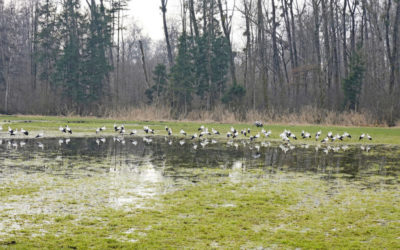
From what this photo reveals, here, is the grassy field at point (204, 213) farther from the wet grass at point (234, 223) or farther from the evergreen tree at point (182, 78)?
the evergreen tree at point (182, 78)

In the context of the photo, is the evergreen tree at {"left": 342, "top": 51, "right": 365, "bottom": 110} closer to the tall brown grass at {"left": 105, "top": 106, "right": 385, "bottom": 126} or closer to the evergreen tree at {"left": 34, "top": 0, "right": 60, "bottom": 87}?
the tall brown grass at {"left": 105, "top": 106, "right": 385, "bottom": 126}

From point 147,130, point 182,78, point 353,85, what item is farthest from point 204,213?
point 182,78

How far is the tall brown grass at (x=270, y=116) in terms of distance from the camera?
24.3m

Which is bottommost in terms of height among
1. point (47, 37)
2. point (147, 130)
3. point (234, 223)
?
point (234, 223)

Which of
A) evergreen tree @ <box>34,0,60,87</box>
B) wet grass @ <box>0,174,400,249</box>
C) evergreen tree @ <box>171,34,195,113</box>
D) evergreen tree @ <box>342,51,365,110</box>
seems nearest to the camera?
wet grass @ <box>0,174,400,249</box>

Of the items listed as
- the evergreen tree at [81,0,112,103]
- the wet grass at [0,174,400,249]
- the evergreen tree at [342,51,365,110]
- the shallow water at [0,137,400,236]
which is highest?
the evergreen tree at [81,0,112,103]

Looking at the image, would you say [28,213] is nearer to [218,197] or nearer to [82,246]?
[82,246]

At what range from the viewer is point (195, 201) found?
5.78 meters

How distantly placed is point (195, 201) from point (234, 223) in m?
1.17

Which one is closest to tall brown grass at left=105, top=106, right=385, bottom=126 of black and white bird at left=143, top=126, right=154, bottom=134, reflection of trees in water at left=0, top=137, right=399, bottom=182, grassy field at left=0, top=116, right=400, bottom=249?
black and white bird at left=143, top=126, right=154, bottom=134

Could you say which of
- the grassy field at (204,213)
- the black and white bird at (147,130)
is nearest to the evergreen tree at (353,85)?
the black and white bird at (147,130)

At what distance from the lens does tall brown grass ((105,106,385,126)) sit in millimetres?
24288

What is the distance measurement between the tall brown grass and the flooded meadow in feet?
46.9

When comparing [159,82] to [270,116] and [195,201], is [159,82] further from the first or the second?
[195,201]
